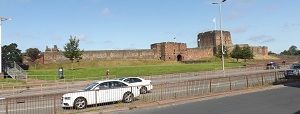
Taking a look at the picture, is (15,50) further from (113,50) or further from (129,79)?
(129,79)

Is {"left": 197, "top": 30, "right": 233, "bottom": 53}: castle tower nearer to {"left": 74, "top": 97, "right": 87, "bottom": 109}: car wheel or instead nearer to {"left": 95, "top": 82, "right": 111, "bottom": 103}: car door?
{"left": 95, "top": 82, "right": 111, "bottom": 103}: car door

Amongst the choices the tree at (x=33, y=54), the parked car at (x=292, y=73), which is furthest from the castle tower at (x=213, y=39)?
the parked car at (x=292, y=73)

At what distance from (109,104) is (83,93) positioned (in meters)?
1.62

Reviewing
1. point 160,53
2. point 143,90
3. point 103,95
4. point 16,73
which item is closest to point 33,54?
point 160,53

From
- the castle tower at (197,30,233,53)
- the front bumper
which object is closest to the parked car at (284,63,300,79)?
the front bumper

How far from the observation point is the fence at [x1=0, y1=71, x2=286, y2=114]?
19328 mm

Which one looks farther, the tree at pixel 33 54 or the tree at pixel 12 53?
the tree at pixel 33 54

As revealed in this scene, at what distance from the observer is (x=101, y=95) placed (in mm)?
21016

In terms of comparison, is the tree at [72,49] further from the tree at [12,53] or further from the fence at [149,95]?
the fence at [149,95]

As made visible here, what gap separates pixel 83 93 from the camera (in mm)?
20422

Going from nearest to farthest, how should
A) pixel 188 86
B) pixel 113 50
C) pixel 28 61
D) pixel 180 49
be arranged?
pixel 188 86 → pixel 28 61 → pixel 113 50 → pixel 180 49

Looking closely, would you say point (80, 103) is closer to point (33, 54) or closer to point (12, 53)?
point (12, 53)

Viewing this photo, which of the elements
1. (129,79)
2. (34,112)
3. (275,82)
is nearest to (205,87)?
(129,79)

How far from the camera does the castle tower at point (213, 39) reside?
109m
